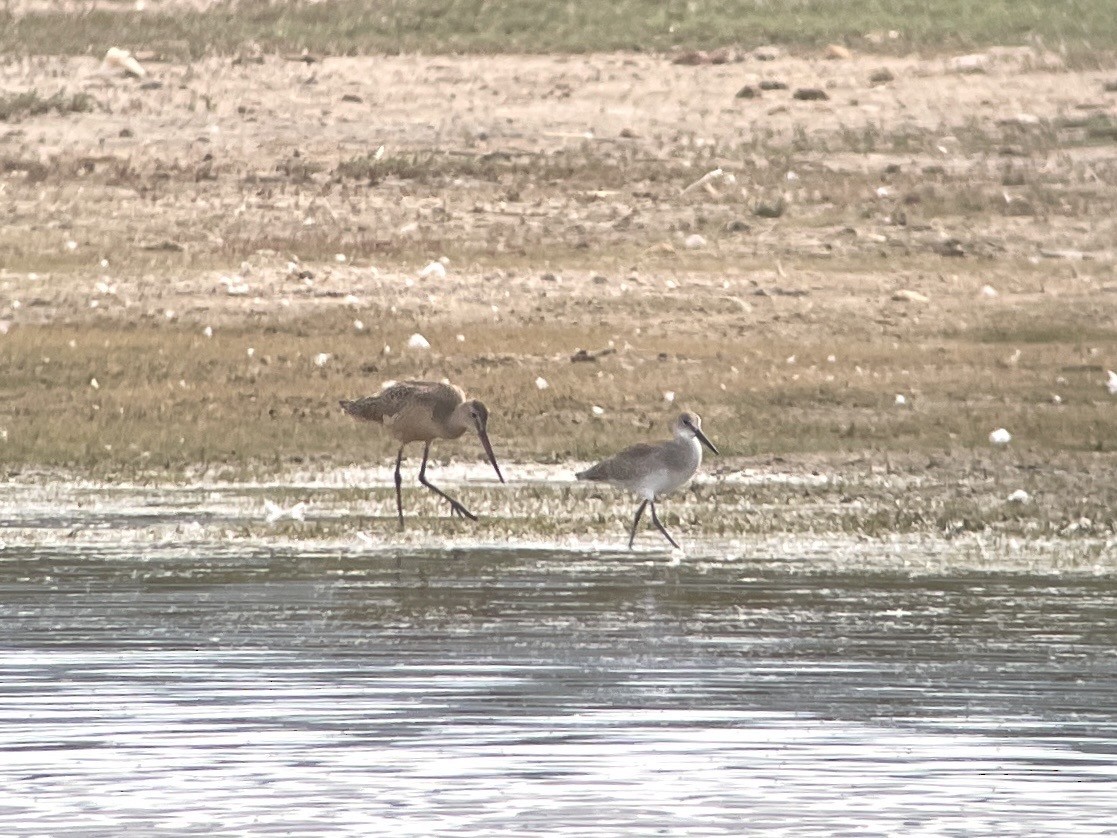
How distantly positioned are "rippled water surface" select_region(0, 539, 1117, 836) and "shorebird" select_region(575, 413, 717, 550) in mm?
728

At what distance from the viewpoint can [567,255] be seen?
22531 mm

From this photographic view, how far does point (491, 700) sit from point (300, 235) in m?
14.5

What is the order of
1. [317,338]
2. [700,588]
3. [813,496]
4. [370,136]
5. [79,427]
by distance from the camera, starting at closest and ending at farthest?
[700,588] < [813,496] < [79,427] < [317,338] < [370,136]

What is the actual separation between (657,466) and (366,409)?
2.55m

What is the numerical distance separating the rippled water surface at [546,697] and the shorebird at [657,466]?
73cm

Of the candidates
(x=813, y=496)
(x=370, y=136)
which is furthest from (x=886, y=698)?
(x=370, y=136)

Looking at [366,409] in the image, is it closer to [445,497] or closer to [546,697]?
[445,497]

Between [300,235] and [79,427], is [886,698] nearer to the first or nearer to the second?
[79,427]

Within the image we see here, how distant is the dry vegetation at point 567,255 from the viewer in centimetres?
1616

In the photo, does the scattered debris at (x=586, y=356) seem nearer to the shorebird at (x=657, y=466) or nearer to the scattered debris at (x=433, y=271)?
the scattered debris at (x=433, y=271)

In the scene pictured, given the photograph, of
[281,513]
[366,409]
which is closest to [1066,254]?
[366,409]

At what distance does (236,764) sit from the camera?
26.1 ft

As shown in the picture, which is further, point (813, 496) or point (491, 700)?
point (813, 496)

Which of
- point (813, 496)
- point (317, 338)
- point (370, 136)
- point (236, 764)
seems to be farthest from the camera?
point (370, 136)
